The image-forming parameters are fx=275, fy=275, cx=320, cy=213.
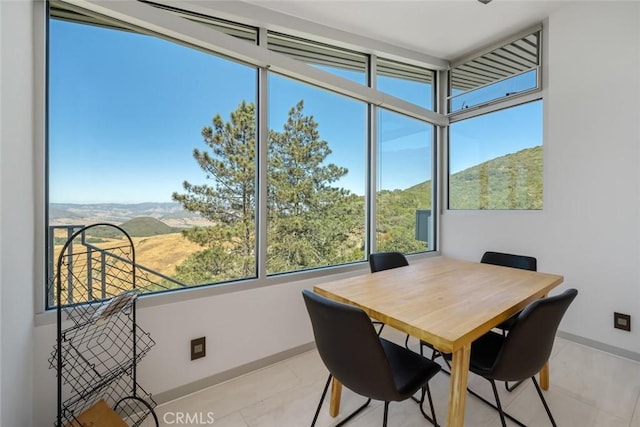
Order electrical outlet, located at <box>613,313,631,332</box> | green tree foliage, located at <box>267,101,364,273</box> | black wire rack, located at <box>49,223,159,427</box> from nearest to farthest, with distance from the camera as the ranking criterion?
black wire rack, located at <box>49,223,159,427</box> < electrical outlet, located at <box>613,313,631,332</box> < green tree foliage, located at <box>267,101,364,273</box>

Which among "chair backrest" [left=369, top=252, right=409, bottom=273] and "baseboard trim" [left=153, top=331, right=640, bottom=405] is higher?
"chair backrest" [left=369, top=252, right=409, bottom=273]

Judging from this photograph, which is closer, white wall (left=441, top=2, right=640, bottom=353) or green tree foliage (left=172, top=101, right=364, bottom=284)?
green tree foliage (left=172, top=101, right=364, bottom=284)

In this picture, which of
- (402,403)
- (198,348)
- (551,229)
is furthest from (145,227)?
(551,229)

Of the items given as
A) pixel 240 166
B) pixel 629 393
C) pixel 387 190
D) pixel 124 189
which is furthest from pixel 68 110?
pixel 629 393

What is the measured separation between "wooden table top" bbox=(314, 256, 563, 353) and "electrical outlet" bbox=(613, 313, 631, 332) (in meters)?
1.11

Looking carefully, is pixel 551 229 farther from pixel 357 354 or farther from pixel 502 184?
pixel 357 354

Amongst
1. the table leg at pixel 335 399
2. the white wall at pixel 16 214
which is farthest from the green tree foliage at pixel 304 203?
the white wall at pixel 16 214

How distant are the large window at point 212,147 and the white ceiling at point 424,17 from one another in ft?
0.79

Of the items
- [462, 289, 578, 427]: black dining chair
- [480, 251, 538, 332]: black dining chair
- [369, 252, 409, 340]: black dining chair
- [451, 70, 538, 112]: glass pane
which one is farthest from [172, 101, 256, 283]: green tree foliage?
[451, 70, 538, 112]: glass pane

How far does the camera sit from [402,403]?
1.72 metres

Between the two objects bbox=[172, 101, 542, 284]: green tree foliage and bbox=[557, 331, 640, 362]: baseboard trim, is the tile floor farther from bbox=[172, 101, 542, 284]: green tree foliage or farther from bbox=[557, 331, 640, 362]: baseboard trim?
bbox=[172, 101, 542, 284]: green tree foliage

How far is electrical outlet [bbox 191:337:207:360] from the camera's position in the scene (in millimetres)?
1807

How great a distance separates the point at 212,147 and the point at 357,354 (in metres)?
1.70

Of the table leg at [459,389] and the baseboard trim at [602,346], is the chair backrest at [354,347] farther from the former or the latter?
the baseboard trim at [602,346]
